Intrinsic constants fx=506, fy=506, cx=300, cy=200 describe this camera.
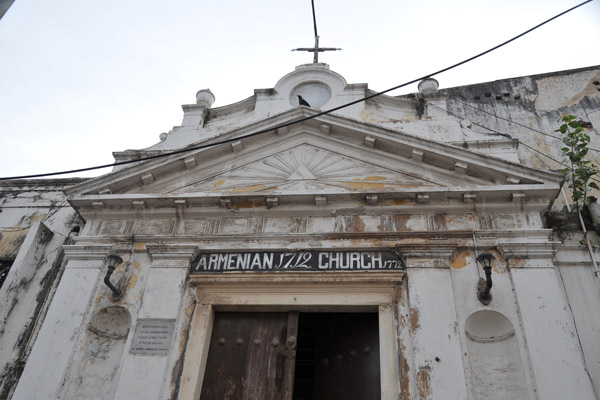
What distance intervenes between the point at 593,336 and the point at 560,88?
245 inches

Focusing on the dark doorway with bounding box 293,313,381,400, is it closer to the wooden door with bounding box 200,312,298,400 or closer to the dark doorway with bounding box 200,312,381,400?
the dark doorway with bounding box 200,312,381,400

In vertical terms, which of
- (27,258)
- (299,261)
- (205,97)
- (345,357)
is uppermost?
(205,97)

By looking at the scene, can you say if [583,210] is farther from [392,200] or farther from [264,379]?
[264,379]

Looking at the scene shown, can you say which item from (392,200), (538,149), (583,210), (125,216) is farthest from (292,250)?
(538,149)

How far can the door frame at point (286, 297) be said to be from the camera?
678 centimetres

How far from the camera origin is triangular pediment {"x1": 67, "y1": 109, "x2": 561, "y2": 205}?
25.9 feet

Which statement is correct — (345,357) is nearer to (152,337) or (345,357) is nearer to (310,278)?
(310,278)

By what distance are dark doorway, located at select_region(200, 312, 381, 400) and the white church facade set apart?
0.02 meters

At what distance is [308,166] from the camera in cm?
855

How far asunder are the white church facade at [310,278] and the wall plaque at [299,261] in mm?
26

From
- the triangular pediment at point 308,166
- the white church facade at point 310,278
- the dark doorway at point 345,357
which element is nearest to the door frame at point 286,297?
the white church facade at point 310,278

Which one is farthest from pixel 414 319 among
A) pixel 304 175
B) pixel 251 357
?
pixel 304 175

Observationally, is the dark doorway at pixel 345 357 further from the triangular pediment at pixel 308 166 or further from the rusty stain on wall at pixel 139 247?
the rusty stain on wall at pixel 139 247

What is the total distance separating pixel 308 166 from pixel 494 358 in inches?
160
